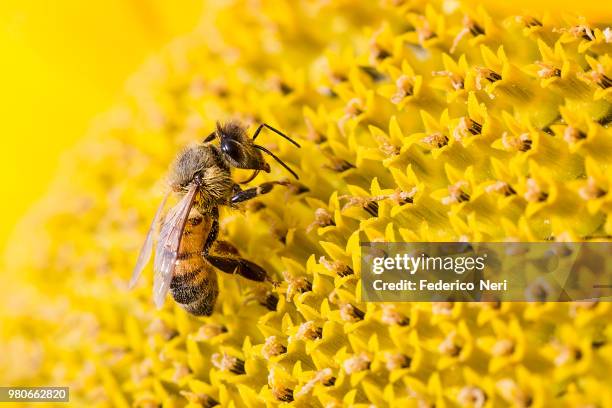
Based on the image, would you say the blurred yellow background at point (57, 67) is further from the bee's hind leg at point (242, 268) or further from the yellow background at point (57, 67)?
the bee's hind leg at point (242, 268)

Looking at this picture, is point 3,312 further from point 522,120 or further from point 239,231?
point 522,120

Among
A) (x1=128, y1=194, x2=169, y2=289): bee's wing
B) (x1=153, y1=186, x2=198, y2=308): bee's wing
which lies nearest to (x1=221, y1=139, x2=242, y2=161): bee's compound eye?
(x1=153, y1=186, x2=198, y2=308): bee's wing

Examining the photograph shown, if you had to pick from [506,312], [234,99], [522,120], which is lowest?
[506,312]

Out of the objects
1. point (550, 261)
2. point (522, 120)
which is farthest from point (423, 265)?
point (522, 120)

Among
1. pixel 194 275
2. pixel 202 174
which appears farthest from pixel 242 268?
pixel 202 174

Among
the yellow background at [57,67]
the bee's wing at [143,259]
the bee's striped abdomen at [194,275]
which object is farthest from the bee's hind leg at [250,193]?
the yellow background at [57,67]

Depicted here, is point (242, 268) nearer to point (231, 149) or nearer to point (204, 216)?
point (204, 216)

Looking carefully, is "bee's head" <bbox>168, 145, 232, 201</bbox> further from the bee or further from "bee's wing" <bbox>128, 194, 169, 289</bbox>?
"bee's wing" <bbox>128, 194, 169, 289</bbox>
